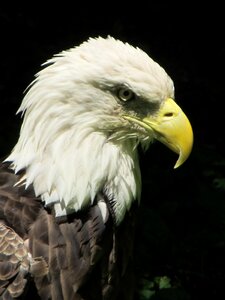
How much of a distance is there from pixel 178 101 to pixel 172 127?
411 cm

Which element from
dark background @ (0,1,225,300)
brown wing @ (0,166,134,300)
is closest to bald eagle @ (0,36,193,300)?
brown wing @ (0,166,134,300)

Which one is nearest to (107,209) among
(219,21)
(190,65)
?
(190,65)

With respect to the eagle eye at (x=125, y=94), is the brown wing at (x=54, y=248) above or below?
below

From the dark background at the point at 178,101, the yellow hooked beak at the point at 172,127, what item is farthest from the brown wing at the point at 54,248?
the dark background at the point at 178,101

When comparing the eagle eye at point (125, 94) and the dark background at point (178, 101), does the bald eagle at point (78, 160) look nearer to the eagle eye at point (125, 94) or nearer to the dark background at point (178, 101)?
the eagle eye at point (125, 94)

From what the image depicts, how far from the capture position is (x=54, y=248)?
160 inches

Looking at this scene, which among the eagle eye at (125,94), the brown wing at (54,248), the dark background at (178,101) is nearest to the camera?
the brown wing at (54,248)

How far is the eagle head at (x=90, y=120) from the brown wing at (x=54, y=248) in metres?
0.07

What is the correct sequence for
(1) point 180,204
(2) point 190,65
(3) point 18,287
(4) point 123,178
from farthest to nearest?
(2) point 190,65 < (1) point 180,204 < (4) point 123,178 < (3) point 18,287

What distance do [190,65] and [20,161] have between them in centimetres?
458

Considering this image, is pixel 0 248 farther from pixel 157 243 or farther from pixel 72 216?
pixel 157 243

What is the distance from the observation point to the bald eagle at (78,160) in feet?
13.3

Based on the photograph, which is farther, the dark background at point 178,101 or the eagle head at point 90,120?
the dark background at point 178,101

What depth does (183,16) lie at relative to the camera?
8828 mm
